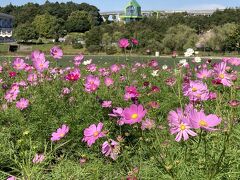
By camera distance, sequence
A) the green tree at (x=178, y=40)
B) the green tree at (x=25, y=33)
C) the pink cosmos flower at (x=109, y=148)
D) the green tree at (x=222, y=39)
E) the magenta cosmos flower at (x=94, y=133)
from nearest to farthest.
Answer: the pink cosmos flower at (x=109, y=148), the magenta cosmos flower at (x=94, y=133), the green tree at (x=222, y=39), the green tree at (x=178, y=40), the green tree at (x=25, y=33)

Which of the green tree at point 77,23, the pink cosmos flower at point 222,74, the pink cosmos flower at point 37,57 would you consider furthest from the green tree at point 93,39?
the pink cosmos flower at point 222,74

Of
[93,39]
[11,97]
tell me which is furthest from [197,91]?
[93,39]

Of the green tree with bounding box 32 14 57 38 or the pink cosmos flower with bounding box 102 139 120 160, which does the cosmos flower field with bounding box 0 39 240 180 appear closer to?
the pink cosmos flower with bounding box 102 139 120 160

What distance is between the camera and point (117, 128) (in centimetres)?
320

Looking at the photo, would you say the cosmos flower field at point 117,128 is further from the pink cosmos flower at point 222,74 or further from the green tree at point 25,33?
the green tree at point 25,33

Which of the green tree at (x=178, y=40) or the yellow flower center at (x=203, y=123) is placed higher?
the yellow flower center at (x=203, y=123)

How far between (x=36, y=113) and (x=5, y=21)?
322 feet

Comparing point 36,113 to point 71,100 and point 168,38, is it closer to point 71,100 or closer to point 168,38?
point 71,100

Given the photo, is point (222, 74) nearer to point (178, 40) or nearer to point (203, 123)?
point (203, 123)

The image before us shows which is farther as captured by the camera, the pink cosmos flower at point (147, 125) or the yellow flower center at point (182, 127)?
the pink cosmos flower at point (147, 125)

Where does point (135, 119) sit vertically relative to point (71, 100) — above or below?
above

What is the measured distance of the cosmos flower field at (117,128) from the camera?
1.51 metres

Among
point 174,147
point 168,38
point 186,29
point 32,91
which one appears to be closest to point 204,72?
point 174,147

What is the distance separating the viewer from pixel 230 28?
58938mm
